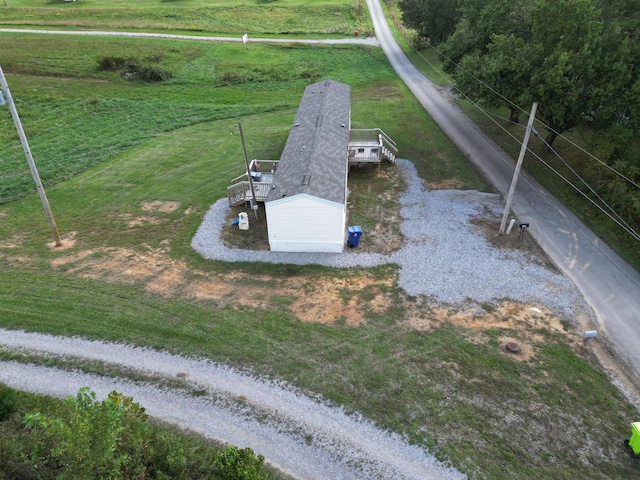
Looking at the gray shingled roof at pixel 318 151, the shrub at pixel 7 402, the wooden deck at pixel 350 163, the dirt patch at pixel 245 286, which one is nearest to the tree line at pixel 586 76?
the wooden deck at pixel 350 163

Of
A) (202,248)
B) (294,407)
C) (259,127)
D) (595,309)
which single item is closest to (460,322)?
(595,309)

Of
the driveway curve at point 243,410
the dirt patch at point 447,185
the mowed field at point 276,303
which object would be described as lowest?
the driveway curve at point 243,410

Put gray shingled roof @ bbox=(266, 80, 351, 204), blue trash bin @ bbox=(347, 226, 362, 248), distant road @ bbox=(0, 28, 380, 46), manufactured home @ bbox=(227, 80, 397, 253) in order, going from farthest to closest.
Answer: distant road @ bbox=(0, 28, 380, 46)
blue trash bin @ bbox=(347, 226, 362, 248)
gray shingled roof @ bbox=(266, 80, 351, 204)
manufactured home @ bbox=(227, 80, 397, 253)

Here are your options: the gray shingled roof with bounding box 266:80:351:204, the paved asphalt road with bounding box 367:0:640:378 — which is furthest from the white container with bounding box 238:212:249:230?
the paved asphalt road with bounding box 367:0:640:378

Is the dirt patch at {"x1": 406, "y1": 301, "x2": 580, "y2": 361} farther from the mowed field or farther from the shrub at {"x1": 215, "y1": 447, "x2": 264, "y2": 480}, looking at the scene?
the shrub at {"x1": 215, "y1": 447, "x2": 264, "y2": 480}

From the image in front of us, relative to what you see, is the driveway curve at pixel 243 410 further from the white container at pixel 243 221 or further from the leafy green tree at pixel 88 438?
the white container at pixel 243 221

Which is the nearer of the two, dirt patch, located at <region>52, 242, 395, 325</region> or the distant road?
dirt patch, located at <region>52, 242, 395, 325</region>

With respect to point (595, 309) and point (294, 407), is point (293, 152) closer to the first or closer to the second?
point (294, 407)
